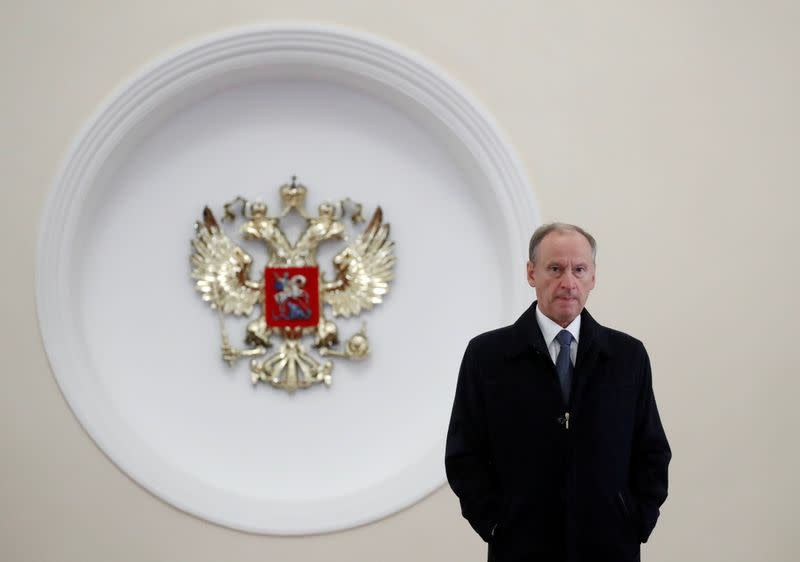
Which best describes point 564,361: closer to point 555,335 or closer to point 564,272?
point 555,335

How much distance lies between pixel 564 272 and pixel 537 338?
191 millimetres

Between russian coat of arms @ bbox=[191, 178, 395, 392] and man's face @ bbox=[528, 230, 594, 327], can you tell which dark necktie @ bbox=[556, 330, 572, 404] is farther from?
russian coat of arms @ bbox=[191, 178, 395, 392]

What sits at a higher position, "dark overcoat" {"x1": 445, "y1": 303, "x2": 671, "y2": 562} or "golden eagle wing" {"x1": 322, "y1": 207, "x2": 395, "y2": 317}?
"golden eagle wing" {"x1": 322, "y1": 207, "x2": 395, "y2": 317}

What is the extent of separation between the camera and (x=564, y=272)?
2.79 m

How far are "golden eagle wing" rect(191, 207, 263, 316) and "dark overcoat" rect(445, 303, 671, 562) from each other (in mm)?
3178

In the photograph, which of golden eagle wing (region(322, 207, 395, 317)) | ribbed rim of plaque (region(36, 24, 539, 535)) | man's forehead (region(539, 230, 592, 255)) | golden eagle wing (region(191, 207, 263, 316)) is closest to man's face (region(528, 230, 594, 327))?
man's forehead (region(539, 230, 592, 255))

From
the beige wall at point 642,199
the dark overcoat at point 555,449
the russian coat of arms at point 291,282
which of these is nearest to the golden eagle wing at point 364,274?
the russian coat of arms at point 291,282

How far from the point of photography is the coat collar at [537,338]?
9.37 ft

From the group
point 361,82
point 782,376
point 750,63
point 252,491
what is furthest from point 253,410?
point 750,63

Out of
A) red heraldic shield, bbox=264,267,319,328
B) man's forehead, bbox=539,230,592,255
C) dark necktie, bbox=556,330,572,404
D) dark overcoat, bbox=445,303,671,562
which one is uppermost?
red heraldic shield, bbox=264,267,319,328

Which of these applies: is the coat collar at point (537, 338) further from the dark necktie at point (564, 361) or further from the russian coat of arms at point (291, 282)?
the russian coat of arms at point (291, 282)

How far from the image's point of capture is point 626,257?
5.70 m

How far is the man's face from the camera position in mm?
2783

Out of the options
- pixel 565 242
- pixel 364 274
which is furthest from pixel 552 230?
pixel 364 274
